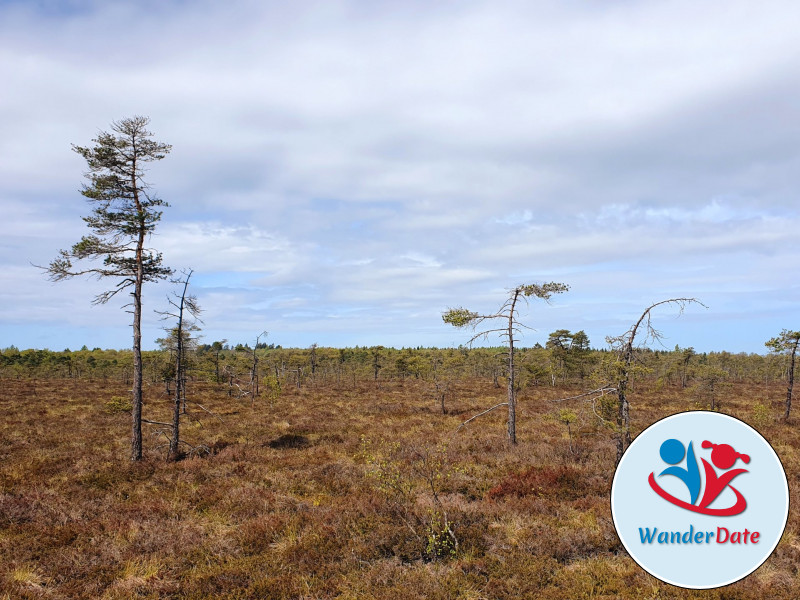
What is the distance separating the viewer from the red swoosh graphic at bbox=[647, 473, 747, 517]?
15.6ft

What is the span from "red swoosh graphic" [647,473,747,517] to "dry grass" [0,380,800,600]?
257 cm

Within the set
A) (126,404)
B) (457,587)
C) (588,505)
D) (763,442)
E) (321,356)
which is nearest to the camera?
(763,442)

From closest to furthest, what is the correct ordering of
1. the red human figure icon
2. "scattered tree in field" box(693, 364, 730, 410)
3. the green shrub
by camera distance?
the red human figure icon < the green shrub < "scattered tree in field" box(693, 364, 730, 410)

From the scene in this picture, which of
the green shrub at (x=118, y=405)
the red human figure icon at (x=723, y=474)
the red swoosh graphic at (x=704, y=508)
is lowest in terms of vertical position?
the green shrub at (x=118, y=405)

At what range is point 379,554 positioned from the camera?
7855mm

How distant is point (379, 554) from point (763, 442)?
6441 mm

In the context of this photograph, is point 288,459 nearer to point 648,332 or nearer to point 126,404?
point 126,404

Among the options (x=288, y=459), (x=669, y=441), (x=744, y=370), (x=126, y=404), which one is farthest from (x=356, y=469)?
(x=744, y=370)

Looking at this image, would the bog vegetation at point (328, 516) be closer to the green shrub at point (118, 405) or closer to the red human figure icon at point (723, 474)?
the green shrub at point (118, 405)

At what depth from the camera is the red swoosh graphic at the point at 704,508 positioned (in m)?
4.77

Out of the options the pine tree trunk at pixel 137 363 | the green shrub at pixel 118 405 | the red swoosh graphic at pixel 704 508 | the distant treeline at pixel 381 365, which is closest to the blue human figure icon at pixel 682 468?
the red swoosh graphic at pixel 704 508

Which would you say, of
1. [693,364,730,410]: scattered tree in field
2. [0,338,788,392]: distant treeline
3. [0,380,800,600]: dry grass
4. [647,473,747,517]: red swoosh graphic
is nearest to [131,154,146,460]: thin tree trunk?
[0,380,800,600]: dry grass

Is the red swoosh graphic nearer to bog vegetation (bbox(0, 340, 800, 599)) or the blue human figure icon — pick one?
the blue human figure icon

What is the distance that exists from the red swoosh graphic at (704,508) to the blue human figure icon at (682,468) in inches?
3.5
